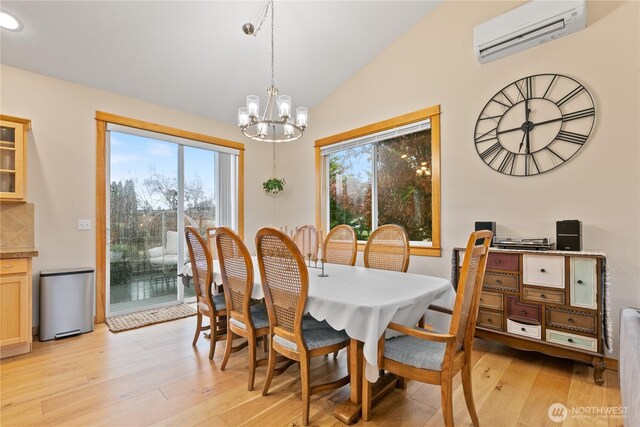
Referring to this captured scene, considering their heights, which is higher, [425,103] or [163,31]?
[163,31]

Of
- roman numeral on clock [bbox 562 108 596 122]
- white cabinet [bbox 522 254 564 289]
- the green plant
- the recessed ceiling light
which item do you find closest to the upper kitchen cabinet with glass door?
the recessed ceiling light

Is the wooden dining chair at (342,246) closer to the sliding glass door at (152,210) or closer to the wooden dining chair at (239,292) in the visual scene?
the wooden dining chair at (239,292)

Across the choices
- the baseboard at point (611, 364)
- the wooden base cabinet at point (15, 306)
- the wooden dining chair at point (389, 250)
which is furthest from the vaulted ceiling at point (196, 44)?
the baseboard at point (611, 364)

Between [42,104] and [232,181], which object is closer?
[42,104]

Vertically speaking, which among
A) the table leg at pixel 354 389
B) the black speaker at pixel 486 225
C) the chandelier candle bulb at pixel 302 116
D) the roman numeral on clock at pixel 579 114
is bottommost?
the table leg at pixel 354 389

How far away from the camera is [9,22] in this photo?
2.55 m

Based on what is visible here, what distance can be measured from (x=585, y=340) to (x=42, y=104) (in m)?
5.16

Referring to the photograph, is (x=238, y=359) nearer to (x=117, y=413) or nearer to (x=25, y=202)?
(x=117, y=413)

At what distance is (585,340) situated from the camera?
2092mm

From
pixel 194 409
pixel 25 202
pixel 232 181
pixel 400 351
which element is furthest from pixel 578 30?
pixel 25 202

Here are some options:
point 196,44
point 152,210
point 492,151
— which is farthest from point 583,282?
point 152,210

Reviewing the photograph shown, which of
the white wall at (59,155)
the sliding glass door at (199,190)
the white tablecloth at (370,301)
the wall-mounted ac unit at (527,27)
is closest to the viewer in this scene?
the white tablecloth at (370,301)

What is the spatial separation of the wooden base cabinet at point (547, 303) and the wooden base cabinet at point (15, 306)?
3.82m

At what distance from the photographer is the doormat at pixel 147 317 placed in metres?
3.21
